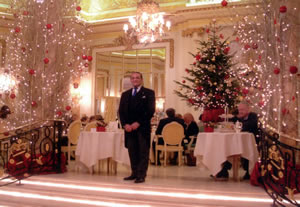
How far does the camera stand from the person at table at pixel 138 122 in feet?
16.4

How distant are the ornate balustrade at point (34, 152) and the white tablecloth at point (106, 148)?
0.55 metres

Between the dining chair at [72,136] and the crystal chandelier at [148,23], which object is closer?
the dining chair at [72,136]

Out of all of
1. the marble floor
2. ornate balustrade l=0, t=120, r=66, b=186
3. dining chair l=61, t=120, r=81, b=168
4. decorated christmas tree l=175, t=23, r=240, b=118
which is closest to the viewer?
the marble floor

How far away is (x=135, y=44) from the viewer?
13.8 metres

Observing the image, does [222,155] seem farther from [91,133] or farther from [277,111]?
[91,133]

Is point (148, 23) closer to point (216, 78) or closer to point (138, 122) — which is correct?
point (216, 78)

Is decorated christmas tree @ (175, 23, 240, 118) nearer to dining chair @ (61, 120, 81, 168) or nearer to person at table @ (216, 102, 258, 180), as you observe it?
person at table @ (216, 102, 258, 180)

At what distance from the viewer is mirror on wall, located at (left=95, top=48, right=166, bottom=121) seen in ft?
45.1

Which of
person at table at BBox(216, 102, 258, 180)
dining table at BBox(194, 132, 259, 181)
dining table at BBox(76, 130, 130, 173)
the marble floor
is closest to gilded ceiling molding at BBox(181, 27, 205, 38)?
person at table at BBox(216, 102, 258, 180)

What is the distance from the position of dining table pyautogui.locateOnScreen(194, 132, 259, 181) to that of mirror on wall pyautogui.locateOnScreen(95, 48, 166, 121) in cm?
828

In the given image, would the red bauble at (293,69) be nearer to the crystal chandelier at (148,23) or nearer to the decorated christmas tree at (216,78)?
the decorated christmas tree at (216,78)

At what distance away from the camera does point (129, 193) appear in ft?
14.6

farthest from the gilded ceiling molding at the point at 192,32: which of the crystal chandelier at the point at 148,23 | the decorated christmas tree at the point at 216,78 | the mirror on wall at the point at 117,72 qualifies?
the decorated christmas tree at the point at 216,78

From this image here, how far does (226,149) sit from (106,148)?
203 cm
